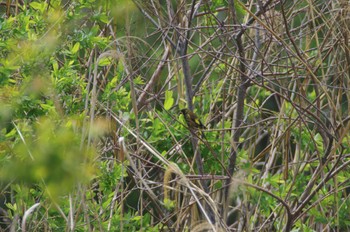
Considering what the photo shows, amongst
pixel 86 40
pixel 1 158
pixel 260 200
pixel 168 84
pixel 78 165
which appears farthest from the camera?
pixel 168 84

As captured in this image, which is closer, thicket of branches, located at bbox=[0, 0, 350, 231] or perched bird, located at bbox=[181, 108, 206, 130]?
thicket of branches, located at bbox=[0, 0, 350, 231]

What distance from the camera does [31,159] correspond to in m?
1.12

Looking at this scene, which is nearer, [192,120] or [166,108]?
[192,120]

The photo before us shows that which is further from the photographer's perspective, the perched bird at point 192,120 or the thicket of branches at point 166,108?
the perched bird at point 192,120

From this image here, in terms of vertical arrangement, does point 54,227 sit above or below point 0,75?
below

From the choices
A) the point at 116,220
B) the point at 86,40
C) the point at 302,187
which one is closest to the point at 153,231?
the point at 116,220

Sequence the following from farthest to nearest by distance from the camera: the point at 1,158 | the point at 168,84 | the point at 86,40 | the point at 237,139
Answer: the point at 168,84, the point at 237,139, the point at 86,40, the point at 1,158

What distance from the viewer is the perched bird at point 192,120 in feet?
9.78

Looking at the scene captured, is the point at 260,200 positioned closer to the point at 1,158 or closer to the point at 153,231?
the point at 153,231

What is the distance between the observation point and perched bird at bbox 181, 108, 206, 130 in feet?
9.78

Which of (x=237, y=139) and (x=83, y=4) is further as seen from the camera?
(x=237, y=139)

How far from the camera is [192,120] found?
118 inches

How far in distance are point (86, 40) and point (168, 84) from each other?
1.19 meters

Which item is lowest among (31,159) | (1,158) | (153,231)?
(153,231)
